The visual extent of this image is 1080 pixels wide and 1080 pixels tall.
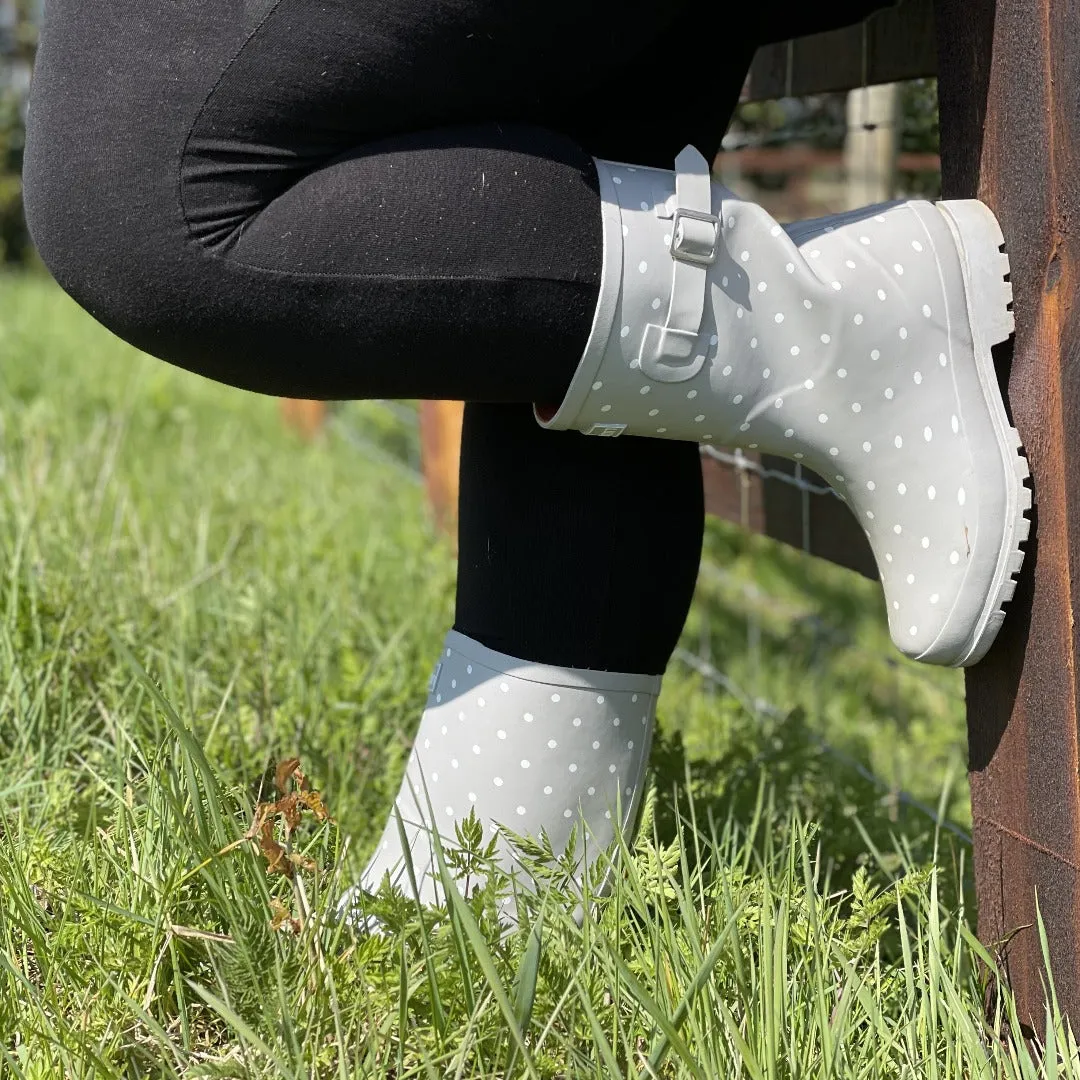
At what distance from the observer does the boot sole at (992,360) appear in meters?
0.92

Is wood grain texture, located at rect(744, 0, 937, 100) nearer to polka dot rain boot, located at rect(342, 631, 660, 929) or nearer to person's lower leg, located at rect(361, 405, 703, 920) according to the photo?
person's lower leg, located at rect(361, 405, 703, 920)

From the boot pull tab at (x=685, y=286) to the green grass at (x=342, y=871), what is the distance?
1.11 ft

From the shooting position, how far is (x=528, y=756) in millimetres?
1006

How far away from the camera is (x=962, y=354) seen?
36.8 inches

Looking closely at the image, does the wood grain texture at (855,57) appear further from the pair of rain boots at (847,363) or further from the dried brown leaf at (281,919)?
the dried brown leaf at (281,919)

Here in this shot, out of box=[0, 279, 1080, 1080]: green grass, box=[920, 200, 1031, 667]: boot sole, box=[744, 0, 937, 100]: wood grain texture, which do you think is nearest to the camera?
box=[0, 279, 1080, 1080]: green grass

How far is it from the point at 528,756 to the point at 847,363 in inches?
15.1

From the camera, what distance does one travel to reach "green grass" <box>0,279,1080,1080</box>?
80cm

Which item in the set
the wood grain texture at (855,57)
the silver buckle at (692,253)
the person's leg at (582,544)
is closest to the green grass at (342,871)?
the person's leg at (582,544)

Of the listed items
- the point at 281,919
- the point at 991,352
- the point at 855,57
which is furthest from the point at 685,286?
the point at 855,57

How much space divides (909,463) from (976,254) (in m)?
0.16

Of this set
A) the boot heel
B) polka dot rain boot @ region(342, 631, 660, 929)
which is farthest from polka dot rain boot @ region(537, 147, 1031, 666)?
polka dot rain boot @ region(342, 631, 660, 929)

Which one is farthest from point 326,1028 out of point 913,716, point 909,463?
point 913,716

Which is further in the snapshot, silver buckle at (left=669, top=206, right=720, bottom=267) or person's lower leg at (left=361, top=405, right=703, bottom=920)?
person's lower leg at (left=361, top=405, right=703, bottom=920)
